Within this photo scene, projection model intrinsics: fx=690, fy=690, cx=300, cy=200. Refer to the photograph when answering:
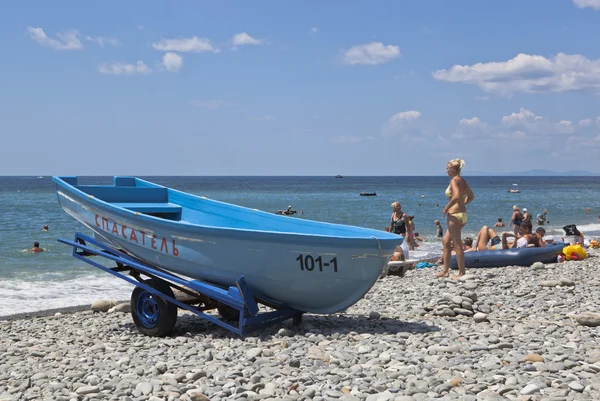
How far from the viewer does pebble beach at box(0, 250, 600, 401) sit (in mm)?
5250

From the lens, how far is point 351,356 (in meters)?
6.18

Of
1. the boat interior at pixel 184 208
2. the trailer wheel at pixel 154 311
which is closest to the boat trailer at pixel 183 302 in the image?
the trailer wheel at pixel 154 311

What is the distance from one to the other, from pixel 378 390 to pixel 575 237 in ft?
45.5

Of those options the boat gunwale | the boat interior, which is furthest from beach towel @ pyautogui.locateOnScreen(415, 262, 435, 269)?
the boat gunwale

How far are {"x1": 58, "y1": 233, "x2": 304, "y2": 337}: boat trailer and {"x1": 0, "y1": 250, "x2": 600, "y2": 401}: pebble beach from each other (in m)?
0.17

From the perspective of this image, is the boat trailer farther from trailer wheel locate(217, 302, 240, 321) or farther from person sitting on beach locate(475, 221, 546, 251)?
person sitting on beach locate(475, 221, 546, 251)

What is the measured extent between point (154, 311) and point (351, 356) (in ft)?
9.00

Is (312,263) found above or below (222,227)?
below

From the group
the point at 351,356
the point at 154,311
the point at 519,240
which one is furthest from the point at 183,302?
the point at 519,240

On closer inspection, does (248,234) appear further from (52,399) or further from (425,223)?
(425,223)

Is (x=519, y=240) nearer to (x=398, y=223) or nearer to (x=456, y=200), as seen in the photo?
(x=398, y=223)

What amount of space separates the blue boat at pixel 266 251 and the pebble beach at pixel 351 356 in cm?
47

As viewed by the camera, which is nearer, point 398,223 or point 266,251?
point 266,251

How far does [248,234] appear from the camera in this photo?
285 inches
